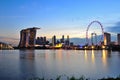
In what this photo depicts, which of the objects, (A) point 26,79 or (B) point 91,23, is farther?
(B) point 91,23

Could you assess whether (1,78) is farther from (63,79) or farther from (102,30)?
(102,30)

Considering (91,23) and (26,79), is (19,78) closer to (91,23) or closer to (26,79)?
(26,79)

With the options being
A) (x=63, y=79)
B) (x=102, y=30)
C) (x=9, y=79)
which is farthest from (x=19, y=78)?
(x=102, y=30)

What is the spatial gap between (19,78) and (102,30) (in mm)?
157122

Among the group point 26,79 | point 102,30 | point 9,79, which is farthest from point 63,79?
point 102,30

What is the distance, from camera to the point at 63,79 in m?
29.3

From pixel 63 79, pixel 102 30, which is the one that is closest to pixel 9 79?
pixel 63 79

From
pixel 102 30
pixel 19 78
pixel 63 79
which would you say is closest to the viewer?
pixel 63 79

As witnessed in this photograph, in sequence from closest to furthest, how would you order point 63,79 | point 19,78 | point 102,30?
1. point 63,79
2. point 19,78
3. point 102,30

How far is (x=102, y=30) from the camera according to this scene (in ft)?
604

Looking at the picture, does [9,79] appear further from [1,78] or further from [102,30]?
[102,30]

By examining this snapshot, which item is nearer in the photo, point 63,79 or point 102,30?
point 63,79

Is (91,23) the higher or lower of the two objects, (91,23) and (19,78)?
the higher

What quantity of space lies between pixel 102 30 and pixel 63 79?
518ft
